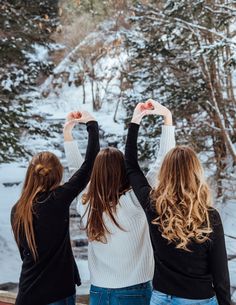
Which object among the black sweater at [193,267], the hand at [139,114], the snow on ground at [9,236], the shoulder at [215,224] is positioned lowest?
the snow on ground at [9,236]

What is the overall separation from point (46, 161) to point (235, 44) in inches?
113

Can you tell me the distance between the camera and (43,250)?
71.9 inches

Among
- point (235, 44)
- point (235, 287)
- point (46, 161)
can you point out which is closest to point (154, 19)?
point (235, 44)

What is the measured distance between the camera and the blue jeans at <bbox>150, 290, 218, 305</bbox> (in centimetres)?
161

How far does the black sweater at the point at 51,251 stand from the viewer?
183cm

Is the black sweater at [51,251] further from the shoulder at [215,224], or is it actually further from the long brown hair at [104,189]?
the shoulder at [215,224]

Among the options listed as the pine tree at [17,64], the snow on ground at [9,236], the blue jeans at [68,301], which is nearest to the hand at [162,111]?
the blue jeans at [68,301]

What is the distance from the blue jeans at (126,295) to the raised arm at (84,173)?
0.40 metres

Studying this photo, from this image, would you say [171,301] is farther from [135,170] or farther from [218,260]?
[135,170]

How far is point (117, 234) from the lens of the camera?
70.2 inches

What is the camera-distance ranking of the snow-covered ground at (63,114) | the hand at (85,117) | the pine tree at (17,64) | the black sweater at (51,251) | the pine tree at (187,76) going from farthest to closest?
the snow-covered ground at (63,114) → the pine tree at (187,76) → the pine tree at (17,64) → the hand at (85,117) → the black sweater at (51,251)

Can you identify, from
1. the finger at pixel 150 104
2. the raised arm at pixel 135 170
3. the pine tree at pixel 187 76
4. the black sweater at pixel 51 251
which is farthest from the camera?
the pine tree at pixel 187 76

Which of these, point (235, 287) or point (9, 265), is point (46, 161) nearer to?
point (235, 287)

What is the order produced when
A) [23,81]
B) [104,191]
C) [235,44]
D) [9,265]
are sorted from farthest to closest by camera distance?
[9,265], [23,81], [235,44], [104,191]
